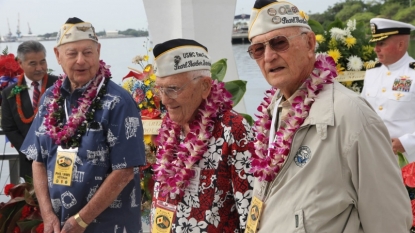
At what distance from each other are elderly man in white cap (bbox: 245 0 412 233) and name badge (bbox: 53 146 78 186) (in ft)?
4.00

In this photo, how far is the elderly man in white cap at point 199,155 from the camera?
2.31m

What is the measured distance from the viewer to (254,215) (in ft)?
6.47

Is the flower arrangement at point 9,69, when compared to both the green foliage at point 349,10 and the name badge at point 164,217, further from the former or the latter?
the name badge at point 164,217

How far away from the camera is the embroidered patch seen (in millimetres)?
4422

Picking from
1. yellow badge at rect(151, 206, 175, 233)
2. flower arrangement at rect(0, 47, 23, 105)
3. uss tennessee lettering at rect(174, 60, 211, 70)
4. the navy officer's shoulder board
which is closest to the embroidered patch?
the navy officer's shoulder board

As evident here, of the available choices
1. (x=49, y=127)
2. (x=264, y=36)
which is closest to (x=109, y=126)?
(x=49, y=127)

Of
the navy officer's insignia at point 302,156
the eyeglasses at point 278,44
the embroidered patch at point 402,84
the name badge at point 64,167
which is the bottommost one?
the name badge at point 64,167

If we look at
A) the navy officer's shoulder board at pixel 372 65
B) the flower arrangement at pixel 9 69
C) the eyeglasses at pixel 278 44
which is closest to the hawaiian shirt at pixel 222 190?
the eyeglasses at pixel 278 44

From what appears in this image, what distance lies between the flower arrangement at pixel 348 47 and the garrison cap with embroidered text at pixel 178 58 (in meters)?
2.70

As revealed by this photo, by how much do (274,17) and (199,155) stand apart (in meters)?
0.70

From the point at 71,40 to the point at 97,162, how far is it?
2.18ft

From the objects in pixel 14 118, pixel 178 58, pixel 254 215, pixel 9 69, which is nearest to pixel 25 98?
pixel 14 118

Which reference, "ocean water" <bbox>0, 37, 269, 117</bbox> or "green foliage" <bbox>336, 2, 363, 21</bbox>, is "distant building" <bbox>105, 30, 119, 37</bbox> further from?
"green foliage" <bbox>336, 2, 363, 21</bbox>

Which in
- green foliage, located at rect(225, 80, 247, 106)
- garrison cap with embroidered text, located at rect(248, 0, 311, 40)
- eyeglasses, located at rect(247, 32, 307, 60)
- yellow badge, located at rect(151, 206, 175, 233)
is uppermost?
garrison cap with embroidered text, located at rect(248, 0, 311, 40)
